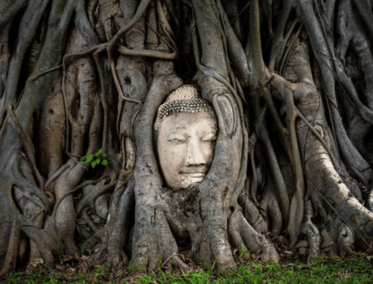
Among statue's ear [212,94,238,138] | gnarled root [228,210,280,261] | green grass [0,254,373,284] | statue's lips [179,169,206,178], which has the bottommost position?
green grass [0,254,373,284]

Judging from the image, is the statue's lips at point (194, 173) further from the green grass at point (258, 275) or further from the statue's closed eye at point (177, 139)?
the green grass at point (258, 275)

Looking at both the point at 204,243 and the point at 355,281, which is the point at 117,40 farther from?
the point at 355,281

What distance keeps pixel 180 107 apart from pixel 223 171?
0.70 metres

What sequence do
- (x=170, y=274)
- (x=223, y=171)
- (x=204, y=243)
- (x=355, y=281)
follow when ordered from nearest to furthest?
(x=355, y=281)
(x=170, y=274)
(x=204, y=243)
(x=223, y=171)

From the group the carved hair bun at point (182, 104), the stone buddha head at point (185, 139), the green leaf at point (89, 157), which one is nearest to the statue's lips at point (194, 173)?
the stone buddha head at point (185, 139)

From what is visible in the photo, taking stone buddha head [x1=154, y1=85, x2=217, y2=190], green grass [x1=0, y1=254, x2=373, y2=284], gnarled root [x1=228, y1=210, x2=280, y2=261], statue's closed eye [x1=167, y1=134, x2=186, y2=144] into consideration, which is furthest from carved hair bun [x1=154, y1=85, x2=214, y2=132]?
green grass [x1=0, y1=254, x2=373, y2=284]

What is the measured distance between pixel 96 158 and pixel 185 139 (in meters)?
1.14

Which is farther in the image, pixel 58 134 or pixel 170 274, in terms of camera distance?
pixel 58 134

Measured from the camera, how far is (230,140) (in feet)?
9.27

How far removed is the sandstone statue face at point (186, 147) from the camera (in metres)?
2.75

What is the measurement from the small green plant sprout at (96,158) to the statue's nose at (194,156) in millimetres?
1010

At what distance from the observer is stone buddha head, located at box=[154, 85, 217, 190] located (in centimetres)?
275

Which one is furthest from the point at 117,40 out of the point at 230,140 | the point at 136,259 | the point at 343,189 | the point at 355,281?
the point at 355,281

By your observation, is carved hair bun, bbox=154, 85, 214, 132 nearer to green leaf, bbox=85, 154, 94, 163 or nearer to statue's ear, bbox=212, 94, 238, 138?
statue's ear, bbox=212, 94, 238, 138
